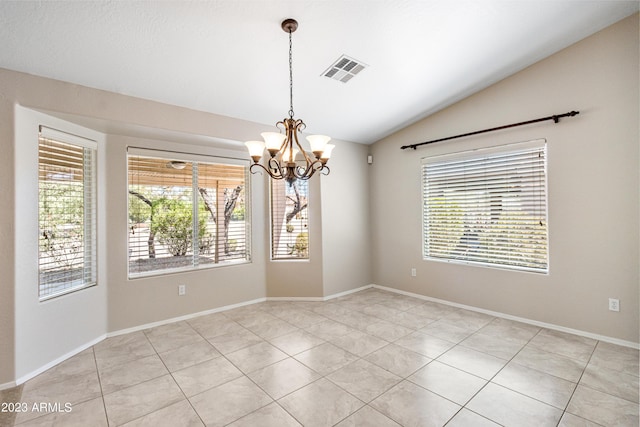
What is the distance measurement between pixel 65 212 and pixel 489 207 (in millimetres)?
4870

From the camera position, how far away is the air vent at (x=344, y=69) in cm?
303

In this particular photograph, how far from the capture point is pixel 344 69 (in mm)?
3166

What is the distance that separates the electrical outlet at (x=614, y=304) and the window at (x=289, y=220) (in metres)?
3.55

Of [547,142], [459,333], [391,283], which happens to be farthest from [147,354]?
[547,142]

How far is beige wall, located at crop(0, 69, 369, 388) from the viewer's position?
2.48 meters

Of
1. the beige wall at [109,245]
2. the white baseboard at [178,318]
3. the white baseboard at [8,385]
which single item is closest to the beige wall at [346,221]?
the beige wall at [109,245]

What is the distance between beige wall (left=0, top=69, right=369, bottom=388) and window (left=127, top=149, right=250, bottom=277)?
0.14 meters

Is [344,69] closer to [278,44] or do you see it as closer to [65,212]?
[278,44]

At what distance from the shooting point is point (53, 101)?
270 centimetres

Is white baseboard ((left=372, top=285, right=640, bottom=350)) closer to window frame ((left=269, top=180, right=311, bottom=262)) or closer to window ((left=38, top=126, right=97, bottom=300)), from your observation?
window frame ((left=269, top=180, right=311, bottom=262))

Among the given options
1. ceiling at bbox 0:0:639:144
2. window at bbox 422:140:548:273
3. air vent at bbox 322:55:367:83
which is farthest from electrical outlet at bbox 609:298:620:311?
air vent at bbox 322:55:367:83

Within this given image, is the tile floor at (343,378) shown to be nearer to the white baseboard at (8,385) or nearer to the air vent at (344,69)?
the white baseboard at (8,385)

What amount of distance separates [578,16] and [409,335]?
3.56 metres

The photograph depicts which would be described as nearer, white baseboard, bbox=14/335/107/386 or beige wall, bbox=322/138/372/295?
white baseboard, bbox=14/335/107/386
